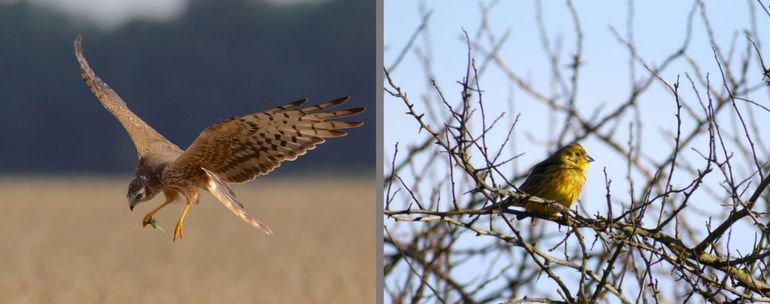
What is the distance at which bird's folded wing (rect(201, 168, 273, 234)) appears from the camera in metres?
2.13

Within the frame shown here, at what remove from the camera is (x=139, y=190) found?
8.16 feet

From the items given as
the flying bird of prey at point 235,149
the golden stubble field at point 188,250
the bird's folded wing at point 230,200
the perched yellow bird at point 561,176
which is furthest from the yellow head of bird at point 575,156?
the golden stubble field at point 188,250

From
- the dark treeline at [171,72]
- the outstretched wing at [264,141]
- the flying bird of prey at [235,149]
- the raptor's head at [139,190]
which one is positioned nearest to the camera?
the raptor's head at [139,190]

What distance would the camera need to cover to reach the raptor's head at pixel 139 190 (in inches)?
97.0

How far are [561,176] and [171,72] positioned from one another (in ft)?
31.4

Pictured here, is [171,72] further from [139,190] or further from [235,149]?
[139,190]

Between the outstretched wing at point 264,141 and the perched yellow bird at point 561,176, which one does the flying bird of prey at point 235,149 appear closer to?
the outstretched wing at point 264,141

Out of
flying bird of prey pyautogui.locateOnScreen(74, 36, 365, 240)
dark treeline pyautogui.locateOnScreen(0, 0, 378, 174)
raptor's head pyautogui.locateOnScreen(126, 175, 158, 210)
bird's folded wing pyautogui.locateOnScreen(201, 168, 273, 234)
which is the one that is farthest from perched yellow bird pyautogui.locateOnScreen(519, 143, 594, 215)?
dark treeline pyautogui.locateOnScreen(0, 0, 378, 174)

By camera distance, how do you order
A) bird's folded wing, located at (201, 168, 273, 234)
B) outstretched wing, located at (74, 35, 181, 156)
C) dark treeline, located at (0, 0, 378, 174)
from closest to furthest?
bird's folded wing, located at (201, 168, 273, 234), outstretched wing, located at (74, 35, 181, 156), dark treeline, located at (0, 0, 378, 174)

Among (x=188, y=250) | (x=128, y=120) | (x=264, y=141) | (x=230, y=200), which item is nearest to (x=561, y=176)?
(x=264, y=141)

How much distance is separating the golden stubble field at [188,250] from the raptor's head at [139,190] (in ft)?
9.86

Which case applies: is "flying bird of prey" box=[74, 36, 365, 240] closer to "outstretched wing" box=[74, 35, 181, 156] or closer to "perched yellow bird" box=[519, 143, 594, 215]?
"outstretched wing" box=[74, 35, 181, 156]

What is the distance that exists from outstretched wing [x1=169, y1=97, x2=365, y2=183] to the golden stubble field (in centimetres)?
278

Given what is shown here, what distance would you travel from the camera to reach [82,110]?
12.5m
